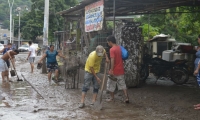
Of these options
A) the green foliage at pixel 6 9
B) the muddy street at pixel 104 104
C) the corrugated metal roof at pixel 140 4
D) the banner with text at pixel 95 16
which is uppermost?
the green foliage at pixel 6 9

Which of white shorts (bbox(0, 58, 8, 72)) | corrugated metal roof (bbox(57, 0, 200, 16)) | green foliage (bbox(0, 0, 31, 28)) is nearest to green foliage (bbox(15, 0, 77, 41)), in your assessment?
corrugated metal roof (bbox(57, 0, 200, 16))

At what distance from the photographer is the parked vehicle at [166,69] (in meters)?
10.6

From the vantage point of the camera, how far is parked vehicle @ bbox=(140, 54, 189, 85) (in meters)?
10.6

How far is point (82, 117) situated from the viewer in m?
6.12

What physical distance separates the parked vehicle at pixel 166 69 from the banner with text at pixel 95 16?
2.18 meters

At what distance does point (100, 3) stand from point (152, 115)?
186 inches

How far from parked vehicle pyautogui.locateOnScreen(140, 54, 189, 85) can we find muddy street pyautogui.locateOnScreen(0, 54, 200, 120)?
1.65ft

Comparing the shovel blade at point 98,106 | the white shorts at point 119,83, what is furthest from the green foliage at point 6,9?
the shovel blade at point 98,106

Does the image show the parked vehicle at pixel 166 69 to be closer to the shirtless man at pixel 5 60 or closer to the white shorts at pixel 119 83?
the white shorts at pixel 119 83

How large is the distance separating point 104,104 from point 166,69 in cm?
411

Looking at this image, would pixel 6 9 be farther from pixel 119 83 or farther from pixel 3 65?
pixel 119 83

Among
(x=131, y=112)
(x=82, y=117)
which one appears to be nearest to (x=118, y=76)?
(x=131, y=112)

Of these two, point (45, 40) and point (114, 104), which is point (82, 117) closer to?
point (114, 104)

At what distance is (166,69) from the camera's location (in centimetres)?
1077
